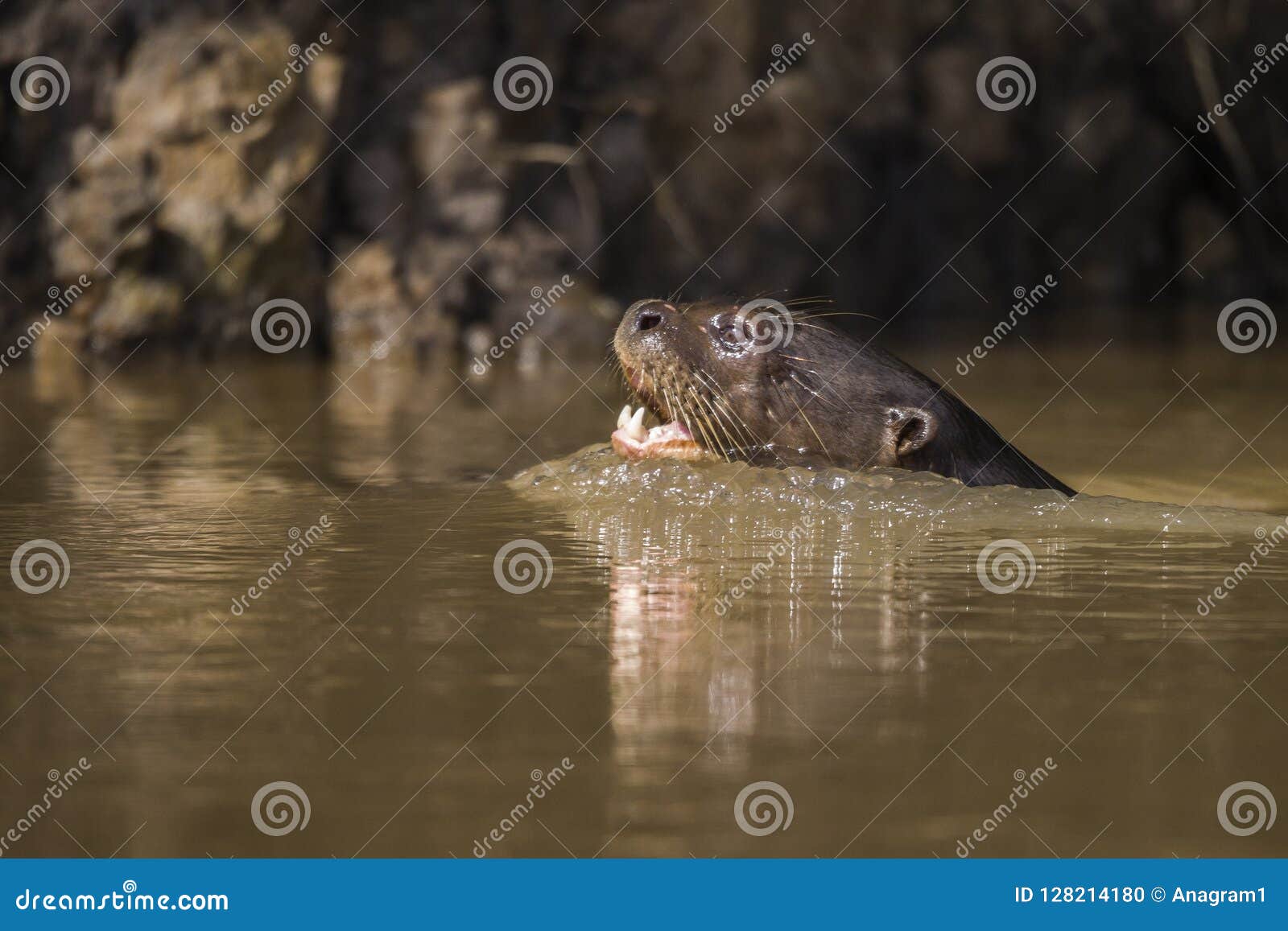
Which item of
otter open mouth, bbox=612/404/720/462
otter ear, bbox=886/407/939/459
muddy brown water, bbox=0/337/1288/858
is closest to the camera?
muddy brown water, bbox=0/337/1288/858

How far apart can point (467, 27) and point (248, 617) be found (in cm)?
978

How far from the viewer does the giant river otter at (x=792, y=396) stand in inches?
237

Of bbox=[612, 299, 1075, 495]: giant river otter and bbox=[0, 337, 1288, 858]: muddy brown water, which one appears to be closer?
bbox=[0, 337, 1288, 858]: muddy brown water

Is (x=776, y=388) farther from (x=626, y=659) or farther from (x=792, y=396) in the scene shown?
(x=626, y=659)

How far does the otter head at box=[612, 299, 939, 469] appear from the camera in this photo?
238 inches

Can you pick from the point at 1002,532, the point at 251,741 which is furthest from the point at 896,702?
the point at 1002,532

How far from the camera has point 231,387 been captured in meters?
10.7

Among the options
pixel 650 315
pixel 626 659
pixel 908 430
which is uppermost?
pixel 908 430

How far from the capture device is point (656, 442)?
20.7ft

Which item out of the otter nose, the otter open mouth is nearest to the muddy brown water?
the otter open mouth

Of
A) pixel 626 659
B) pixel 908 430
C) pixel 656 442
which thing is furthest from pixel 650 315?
pixel 626 659

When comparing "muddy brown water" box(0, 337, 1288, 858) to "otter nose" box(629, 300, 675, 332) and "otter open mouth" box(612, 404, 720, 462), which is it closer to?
"otter open mouth" box(612, 404, 720, 462)

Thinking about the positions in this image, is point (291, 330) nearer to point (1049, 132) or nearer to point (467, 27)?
point (467, 27)

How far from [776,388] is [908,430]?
0.45 meters
